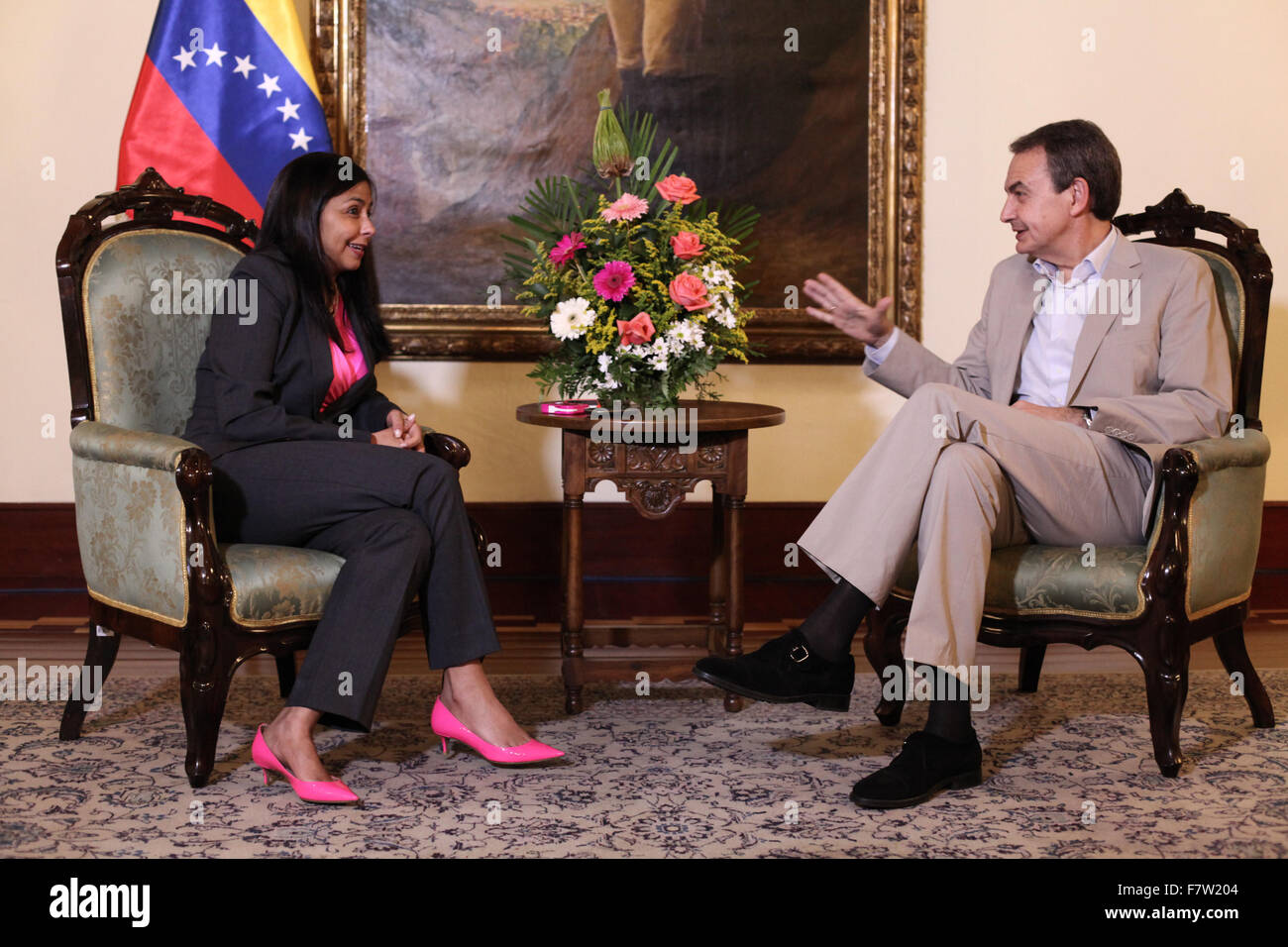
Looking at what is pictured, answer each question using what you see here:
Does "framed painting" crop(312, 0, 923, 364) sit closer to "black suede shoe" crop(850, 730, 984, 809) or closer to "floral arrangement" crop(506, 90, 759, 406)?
"floral arrangement" crop(506, 90, 759, 406)

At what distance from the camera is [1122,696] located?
3.52 metres

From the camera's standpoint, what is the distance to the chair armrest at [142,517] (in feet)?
8.66

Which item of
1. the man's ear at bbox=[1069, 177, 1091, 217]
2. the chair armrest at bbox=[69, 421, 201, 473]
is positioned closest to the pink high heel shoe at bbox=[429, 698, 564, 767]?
the chair armrest at bbox=[69, 421, 201, 473]

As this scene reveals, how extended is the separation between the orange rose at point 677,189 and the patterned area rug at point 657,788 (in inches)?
55.0

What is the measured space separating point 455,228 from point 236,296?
4.52 ft

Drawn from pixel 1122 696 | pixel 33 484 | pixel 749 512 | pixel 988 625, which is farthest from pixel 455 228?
pixel 1122 696

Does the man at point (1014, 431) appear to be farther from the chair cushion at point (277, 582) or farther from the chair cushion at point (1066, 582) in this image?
the chair cushion at point (277, 582)

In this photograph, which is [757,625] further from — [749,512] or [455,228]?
[455,228]

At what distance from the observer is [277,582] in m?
2.69

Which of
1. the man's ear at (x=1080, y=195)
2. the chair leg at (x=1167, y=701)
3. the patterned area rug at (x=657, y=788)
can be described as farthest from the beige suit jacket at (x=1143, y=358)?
the patterned area rug at (x=657, y=788)

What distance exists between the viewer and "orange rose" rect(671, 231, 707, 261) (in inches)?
127

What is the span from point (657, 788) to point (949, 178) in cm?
265

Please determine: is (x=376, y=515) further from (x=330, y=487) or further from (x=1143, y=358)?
(x=1143, y=358)

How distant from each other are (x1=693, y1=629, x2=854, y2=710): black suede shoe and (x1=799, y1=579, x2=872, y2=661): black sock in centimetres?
2
